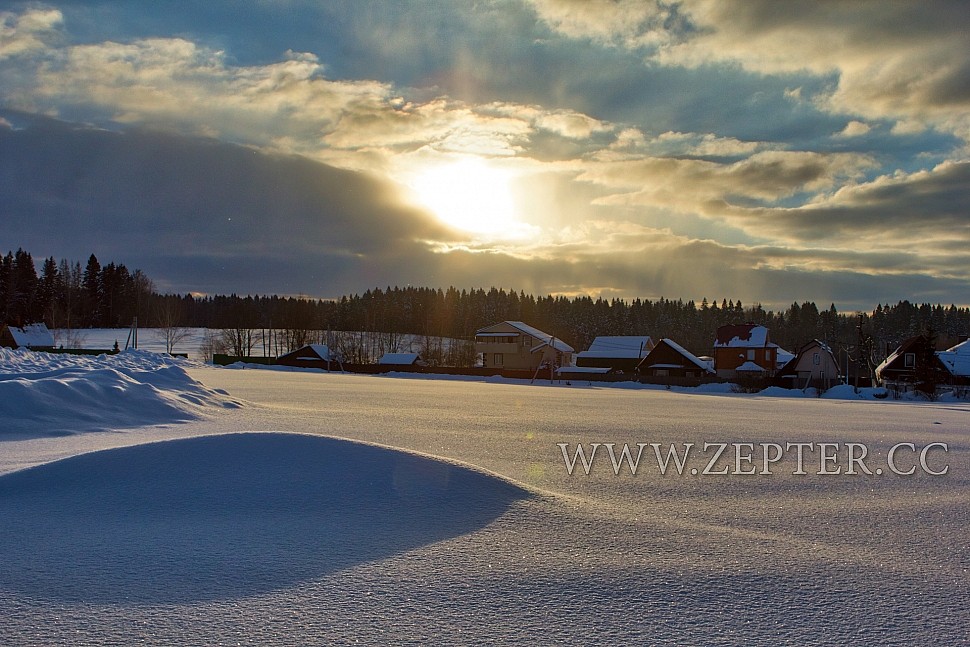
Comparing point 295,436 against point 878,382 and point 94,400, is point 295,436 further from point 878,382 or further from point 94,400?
point 878,382

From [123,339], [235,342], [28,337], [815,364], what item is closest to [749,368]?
[815,364]

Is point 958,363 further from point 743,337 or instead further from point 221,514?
point 221,514

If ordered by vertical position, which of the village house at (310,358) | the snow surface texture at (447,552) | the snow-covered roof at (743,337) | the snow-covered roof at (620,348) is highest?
the snow-covered roof at (743,337)

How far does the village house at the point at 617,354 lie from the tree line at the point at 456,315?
126 ft

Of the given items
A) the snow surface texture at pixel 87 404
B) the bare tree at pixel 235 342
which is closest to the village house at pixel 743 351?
the bare tree at pixel 235 342

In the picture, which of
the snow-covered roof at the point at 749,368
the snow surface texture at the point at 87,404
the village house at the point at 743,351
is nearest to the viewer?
the snow surface texture at the point at 87,404

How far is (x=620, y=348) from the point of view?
8531 cm

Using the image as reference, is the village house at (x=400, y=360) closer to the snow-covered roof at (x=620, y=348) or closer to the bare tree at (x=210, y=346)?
the snow-covered roof at (x=620, y=348)

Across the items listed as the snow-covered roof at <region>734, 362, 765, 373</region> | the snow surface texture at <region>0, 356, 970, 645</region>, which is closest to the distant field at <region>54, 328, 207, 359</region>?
the snow-covered roof at <region>734, 362, 765, 373</region>

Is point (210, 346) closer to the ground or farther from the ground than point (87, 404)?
closer to the ground

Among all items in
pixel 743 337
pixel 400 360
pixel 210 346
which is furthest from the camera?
pixel 210 346

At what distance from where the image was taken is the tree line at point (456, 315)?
114 m

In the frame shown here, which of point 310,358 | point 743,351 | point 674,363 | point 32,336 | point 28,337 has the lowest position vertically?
point 310,358

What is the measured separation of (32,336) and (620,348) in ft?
247
